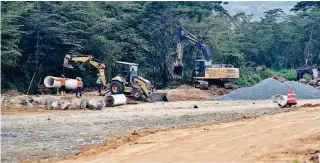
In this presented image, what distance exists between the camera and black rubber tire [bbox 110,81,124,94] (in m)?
29.7

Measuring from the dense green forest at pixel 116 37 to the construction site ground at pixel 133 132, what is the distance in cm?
1182

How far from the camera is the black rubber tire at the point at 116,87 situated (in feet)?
97.3

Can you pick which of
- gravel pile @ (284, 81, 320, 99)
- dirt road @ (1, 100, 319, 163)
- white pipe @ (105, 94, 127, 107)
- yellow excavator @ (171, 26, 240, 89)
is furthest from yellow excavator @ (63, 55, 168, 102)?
yellow excavator @ (171, 26, 240, 89)

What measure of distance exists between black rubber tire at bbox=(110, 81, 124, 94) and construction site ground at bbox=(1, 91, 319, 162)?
6082 millimetres

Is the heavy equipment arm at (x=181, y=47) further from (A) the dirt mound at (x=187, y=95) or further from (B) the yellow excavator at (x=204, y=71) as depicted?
(A) the dirt mound at (x=187, y=95)

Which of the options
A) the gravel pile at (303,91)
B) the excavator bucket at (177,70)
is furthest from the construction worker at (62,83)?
the gravel pile at (303,91)

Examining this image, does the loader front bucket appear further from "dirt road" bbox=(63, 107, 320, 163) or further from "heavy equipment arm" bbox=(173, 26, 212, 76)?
"dirt road" bbox=(63, 107, 320, 163)

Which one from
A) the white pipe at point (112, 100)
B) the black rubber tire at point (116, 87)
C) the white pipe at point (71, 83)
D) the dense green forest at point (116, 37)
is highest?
the dense green forest at point (116, 37)

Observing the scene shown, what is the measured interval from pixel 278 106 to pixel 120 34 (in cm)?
1736

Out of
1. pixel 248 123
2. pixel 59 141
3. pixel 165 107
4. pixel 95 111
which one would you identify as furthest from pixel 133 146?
pixel 165 107

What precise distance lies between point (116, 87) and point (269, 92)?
30.3 feet

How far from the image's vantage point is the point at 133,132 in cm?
1612

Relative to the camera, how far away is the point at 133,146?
13.1 metres

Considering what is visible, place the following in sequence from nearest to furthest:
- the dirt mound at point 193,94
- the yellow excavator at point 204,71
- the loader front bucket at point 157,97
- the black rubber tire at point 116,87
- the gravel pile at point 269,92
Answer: the black rubber tire at point 116,87, the loader front bucket at point 157,97, the gravel pile at point 269,92, the dirt mound at point 193,94, the yellow excavator at point 204,71
